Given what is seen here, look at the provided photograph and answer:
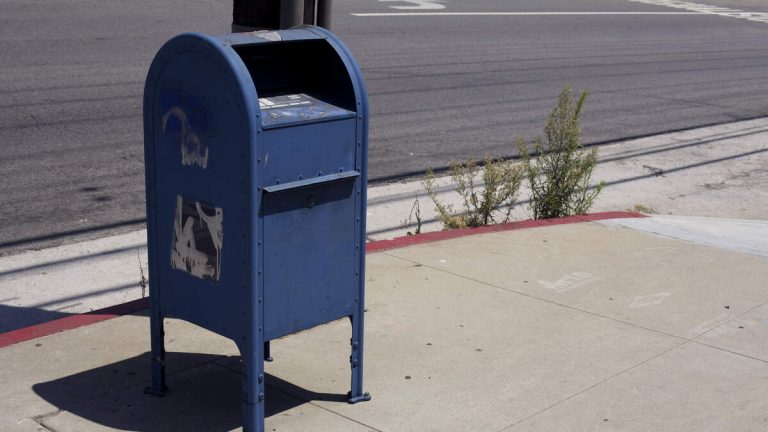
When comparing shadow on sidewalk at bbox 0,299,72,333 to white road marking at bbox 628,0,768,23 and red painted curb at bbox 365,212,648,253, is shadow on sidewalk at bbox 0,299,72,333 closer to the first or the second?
red painted curb at bbox 365,212,648,253

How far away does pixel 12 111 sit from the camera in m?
11.2

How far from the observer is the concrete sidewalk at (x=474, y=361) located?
460cm

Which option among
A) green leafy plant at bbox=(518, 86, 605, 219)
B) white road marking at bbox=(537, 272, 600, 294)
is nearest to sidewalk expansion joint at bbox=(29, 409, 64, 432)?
white road marking at bbox=(537, 272, 600, 294)

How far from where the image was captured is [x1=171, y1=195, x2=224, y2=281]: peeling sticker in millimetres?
4293

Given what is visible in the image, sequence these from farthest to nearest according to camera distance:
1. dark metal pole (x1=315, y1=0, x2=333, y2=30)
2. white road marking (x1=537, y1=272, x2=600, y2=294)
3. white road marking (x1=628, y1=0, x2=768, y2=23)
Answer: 1. white road marking (x1=628, y1=0, x2=768, y2=23)
2. white road marking (x1=537, y1=272, x2=600, y2=294)
3. dark metal pole (x1=315, y1=0, x2=333, y2=30)

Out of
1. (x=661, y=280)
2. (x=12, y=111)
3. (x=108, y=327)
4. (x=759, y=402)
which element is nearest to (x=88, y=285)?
(x=108, y=327)

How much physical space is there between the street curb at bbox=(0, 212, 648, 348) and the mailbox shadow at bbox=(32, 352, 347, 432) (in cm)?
59

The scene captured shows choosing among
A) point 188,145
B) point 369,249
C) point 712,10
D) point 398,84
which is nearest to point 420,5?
point 398,84

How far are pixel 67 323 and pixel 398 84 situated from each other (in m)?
10.0

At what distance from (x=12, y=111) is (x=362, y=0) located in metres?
15.0

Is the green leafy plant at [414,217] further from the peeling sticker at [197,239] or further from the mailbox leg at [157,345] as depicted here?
the peeling sticker at [197,239]

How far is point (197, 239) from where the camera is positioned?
4355 millimetres

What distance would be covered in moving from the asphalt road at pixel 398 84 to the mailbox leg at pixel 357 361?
3682 millimetres

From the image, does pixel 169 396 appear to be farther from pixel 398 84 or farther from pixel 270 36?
pixel 398 84
